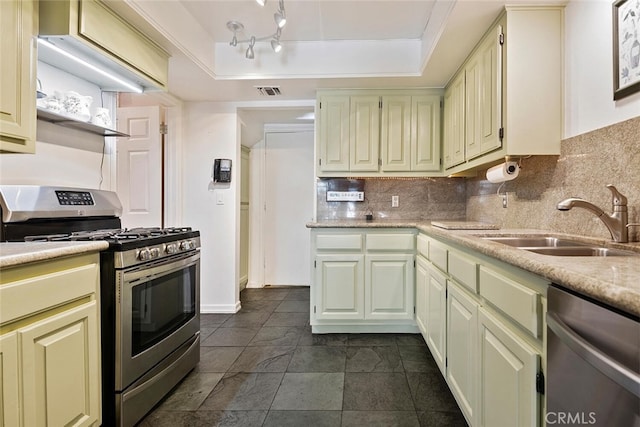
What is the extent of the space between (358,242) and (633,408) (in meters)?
2.02

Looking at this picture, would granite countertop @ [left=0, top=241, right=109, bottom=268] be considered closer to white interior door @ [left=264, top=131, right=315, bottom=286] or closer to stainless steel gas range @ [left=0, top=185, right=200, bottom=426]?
stainless steel gas range @ [left=0, top=185, right=200, bottom=426]

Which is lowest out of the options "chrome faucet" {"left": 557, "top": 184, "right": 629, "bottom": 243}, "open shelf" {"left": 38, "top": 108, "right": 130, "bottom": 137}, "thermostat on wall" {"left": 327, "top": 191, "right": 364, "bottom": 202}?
"chrome faucet" {"left": 557, "top": 184, "right": 629, "bottom": 243}

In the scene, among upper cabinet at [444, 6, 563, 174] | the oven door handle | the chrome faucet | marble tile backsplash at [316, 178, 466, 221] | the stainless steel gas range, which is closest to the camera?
the oven door handle

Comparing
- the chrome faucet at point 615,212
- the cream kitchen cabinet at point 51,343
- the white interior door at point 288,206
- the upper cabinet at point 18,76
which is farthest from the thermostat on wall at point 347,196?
the upper cabinet at point 18,76

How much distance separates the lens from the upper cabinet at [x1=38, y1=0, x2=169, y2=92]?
1418 millimetres

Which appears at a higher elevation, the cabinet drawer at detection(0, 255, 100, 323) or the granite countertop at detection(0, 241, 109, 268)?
the granite countertop at detection(0, 241, 109, 268)

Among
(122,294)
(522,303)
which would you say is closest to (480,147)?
(522,303)

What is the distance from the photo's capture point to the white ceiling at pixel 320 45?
210cm

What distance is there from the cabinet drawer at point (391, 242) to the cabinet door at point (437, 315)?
18.6 inches

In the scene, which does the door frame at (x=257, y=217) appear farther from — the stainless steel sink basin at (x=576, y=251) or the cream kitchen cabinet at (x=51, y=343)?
the stainless steel sink basin at (x=576, y=251)

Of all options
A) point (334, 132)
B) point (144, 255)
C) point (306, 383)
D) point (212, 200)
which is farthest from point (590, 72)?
point (212, 200)

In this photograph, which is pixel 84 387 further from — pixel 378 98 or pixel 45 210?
pixel 378 98

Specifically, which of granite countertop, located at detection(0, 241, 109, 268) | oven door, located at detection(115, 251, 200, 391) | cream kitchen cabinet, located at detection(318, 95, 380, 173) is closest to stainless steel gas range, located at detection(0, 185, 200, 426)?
oven door, located at detection(115, 251, 200, 391)

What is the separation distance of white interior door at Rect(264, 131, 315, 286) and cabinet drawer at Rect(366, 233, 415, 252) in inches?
65.4
